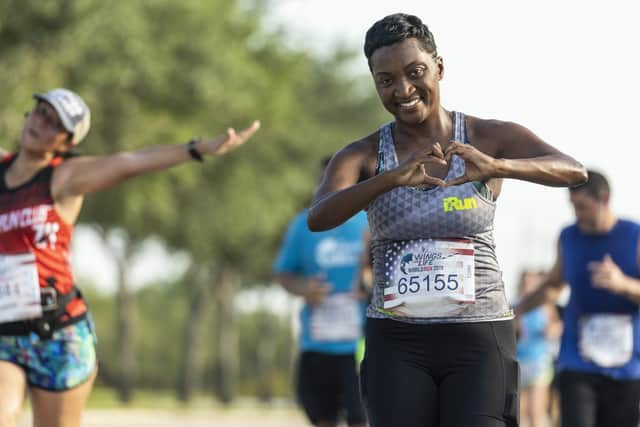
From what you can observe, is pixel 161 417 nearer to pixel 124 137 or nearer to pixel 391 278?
pixel 124 137

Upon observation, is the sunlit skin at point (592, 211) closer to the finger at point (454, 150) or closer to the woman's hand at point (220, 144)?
the woman's hand at point (220, 144)

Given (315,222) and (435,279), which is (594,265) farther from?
(315,222)

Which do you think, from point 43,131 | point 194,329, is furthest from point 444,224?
point 194,329

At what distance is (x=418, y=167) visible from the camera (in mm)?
4477

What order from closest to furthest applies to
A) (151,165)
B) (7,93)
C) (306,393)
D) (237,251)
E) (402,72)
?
(402,72) → (151,165) → (306,393) → (7,93) → (237,251)

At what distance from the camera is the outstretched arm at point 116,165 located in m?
6.62

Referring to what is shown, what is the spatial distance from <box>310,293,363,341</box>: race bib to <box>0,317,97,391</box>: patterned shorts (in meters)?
3.23

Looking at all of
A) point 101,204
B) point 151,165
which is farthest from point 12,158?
point 101,204

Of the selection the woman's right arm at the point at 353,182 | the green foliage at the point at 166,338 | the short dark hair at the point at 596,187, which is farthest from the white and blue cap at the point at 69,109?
the green foliage at the point at 166,338

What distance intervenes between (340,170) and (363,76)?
3594cm

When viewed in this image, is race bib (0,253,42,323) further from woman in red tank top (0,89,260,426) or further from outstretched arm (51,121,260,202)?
outstretched arm (51,121,260,202)

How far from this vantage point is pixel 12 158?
6.87m

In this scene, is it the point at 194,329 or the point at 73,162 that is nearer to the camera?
the point at 73,162

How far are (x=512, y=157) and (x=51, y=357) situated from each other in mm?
2820
